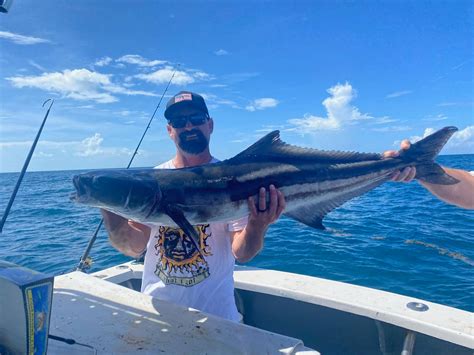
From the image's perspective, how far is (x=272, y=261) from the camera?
10430 millimetres

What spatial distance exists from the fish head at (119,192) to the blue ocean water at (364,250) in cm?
389

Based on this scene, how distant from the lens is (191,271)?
129 inches

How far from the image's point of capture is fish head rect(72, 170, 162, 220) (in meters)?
2.97

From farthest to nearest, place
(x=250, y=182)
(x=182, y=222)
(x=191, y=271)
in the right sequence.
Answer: (x=250, y=182) < (x=191, y=271) < (x=182, y=222)

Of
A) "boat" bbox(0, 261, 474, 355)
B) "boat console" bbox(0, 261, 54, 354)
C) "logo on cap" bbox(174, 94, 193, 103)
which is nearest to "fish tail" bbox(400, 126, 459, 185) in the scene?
"boat" bbox(0, 261, 474, 355)

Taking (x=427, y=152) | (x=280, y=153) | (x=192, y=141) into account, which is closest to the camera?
(x=280, y=153)

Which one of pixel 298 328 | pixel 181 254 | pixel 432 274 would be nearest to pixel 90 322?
pixel 181 254

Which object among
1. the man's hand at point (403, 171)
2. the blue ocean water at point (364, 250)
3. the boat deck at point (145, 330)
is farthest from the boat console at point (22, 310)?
the blue ocean water at point (364, 250)

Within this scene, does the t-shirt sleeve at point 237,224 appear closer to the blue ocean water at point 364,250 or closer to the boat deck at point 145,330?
the boat deck at point 145,330

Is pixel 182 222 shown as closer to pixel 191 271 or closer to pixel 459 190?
pixel 191 271

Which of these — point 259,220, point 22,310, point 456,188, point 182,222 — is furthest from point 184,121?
point 456,188

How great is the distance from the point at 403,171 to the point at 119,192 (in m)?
3.09

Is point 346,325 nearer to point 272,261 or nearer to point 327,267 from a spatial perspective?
point 327,267

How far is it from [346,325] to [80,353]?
333cm
